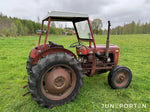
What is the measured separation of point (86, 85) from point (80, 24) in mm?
1859

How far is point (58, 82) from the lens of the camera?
241 cm

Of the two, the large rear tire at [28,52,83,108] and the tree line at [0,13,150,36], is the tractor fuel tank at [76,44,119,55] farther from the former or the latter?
the tree line at [0,13,150,36]

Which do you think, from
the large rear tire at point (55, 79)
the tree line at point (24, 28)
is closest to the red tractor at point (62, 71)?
the large rear tire at point (55, 79)

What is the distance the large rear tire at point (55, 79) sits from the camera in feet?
6.96

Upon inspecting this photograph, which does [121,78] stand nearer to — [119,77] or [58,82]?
[119,77]

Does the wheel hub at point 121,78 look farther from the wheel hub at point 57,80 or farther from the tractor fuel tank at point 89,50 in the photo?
the wheel hub at point 57,80

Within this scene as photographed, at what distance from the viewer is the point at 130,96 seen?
2756mm

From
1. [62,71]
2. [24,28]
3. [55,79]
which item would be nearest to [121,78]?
[62,71]

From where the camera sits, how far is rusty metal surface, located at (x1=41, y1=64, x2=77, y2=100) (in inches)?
92.4

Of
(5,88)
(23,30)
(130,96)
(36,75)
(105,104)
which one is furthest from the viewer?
(23,30)

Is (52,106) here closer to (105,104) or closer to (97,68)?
(105,104)

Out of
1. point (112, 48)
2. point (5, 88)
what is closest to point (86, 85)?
point (112, 48)

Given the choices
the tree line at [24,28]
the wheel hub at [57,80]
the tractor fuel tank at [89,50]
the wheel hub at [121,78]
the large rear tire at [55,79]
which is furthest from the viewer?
the tree line at [24,28]

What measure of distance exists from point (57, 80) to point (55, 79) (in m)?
0.05
